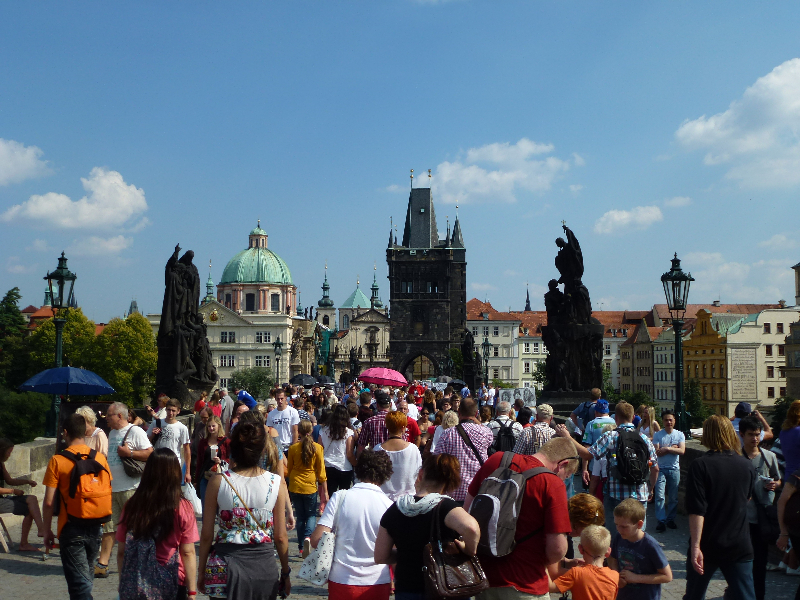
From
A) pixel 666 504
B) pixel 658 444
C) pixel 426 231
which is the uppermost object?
pixel 426 231

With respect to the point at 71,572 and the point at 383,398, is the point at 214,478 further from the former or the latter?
the point at 383,398

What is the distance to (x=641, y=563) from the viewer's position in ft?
16.5

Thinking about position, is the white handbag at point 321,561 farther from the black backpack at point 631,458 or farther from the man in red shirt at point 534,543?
the black backpack at point 631,458

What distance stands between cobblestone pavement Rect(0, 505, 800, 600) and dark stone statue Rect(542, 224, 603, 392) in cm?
807

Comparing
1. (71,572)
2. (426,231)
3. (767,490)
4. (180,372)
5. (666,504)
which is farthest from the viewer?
(426,231)

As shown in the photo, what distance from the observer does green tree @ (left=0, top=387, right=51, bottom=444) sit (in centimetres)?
4156

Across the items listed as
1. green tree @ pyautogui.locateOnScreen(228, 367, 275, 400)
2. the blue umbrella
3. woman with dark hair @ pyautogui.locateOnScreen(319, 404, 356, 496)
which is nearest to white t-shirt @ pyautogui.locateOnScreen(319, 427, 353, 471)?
woman with dark hair @ pyautogui.locateOnScreen(319, 404, 356, 496)

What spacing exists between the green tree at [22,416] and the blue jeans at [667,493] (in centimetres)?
3754

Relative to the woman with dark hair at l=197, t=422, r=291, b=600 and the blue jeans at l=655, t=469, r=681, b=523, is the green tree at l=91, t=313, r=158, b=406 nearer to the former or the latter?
the blue jeans at l=655, t=469, r=681, b=523

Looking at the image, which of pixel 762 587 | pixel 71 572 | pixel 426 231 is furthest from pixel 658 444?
pixel 426 231

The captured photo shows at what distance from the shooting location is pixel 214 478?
15.9 ft

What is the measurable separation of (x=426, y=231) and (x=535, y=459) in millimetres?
97931

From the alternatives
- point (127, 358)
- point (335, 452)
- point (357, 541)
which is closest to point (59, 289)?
point (335, 452)

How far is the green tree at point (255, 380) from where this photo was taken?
8731cm
